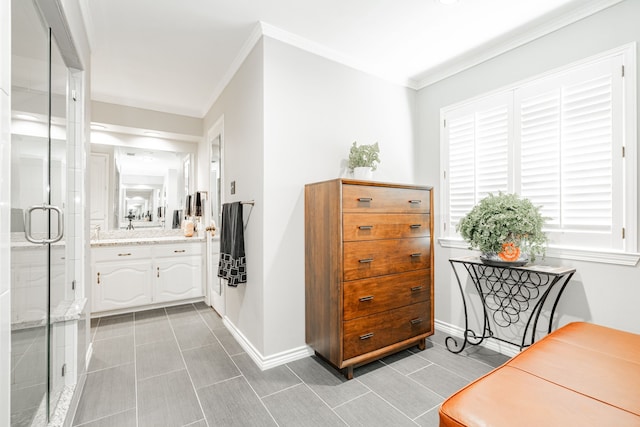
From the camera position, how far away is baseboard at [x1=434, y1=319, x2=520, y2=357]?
2.49 m

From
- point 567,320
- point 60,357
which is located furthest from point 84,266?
point 567,320

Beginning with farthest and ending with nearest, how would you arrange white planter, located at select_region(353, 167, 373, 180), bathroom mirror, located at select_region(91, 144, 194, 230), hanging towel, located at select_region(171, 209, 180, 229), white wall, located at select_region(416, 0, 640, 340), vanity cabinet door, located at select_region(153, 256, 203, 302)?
hanging towel, located at select_region(171, 209, 180, 229)
bathroom mirror, located at select_region(91, 144, 194, 230)
vanity cabinet door, located at select_region(153, 256, 203, 302)
white planter, located at select_region(353, 167, 373, 180)
white wall, located at select_region(416, 0, 640, 340)

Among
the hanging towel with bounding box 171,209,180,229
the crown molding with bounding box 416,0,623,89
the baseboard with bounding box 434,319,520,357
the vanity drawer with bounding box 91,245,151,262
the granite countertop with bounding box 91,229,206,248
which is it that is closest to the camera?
the crown molding with bounding box 416,0,623,89

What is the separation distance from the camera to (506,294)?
2496 mm

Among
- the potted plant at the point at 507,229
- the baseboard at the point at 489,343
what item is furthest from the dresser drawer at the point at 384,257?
the baseboard at the point at 489,343

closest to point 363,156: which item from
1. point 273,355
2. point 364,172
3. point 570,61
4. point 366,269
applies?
point 364,172

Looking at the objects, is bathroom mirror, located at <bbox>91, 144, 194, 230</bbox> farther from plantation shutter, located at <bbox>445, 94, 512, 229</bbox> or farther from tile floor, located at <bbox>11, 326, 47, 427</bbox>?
plantation shutter, located at <bbox>445, 94, 512, 229</bbox>

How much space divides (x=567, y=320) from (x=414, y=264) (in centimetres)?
111

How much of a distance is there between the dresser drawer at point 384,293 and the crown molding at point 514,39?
1985 mm

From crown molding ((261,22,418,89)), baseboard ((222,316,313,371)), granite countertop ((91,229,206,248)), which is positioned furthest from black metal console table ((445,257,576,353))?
granite countertop ((91,229,206,248))

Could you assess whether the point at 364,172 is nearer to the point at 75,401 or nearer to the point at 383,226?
the point at 383,226

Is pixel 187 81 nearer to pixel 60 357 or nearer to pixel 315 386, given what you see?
pixel 60 357

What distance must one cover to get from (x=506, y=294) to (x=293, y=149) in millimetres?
2121

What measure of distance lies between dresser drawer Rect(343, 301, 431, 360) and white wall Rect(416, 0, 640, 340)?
0.60m
